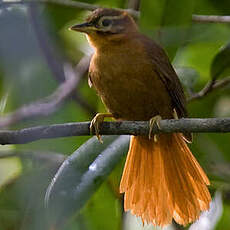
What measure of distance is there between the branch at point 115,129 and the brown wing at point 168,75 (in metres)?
0.48

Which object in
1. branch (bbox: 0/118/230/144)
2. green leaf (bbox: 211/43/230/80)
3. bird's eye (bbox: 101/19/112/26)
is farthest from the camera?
bird's eye (bbox: 101/19/112/26)

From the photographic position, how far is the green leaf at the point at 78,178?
250 cm

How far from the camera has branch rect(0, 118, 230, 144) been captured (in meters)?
2.30

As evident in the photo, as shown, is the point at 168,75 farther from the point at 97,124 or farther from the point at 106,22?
the point at 97,124

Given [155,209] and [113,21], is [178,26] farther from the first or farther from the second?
[155,209]

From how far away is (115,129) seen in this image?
2559 mm

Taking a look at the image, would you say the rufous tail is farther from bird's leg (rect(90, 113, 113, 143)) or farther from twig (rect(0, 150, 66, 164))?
twig (rect(0, 150, 66, 164))

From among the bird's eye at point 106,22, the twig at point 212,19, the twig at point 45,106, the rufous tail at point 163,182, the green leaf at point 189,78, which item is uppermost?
the twig at point 212,19

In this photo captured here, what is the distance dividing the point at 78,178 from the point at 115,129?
0.28 meters

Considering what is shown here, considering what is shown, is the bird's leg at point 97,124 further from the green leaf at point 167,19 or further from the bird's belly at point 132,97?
the green leaf at point 167,19

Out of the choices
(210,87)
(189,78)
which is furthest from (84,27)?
(210,87)

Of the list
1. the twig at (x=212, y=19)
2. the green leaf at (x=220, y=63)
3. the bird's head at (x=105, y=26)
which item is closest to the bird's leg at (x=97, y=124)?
the bird's head at (x=105, y=26)

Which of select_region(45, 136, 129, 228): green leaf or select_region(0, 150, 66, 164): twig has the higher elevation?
select_region(45, 136, 129, 228): green leaf

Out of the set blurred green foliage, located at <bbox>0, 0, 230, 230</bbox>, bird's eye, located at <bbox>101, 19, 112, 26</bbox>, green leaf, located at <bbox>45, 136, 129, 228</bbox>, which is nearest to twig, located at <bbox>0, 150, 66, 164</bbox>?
blurred green foliage, located at <bbox>0, 0, 230, 230</bbox>
